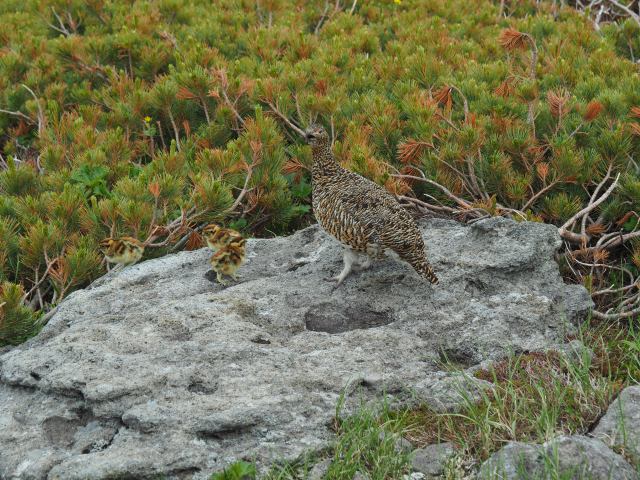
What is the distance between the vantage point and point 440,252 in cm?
526

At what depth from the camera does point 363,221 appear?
4820mm

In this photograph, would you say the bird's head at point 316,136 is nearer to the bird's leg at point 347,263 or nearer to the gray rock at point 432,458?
the bird's leg at point 347,263

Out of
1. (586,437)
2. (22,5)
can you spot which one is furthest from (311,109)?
(22,5)

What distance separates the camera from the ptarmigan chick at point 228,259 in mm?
5070

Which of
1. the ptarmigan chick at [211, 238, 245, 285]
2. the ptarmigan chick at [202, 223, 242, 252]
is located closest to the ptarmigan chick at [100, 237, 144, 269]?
the ptarmigan chick at [202, 223, 242, 252]

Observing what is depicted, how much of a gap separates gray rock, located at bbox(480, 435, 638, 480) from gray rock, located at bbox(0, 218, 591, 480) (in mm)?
586

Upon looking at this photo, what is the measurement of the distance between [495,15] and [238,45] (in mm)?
2717

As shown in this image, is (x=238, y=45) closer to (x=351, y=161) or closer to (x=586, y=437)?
(x=351, y=161)

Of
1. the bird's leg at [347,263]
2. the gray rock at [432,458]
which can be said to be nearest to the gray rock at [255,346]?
the bird's leg at [347,263]

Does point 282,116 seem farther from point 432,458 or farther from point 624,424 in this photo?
point 624,424

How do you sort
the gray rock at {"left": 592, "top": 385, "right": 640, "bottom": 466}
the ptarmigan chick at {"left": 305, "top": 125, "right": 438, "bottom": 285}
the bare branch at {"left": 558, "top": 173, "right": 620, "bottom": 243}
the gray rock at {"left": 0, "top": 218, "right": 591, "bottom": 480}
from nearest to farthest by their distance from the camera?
1. the gray rock at {"left": 592, "top": 385, "right": 640, "bottom": 466}
2. the gray rock at {"left": 0, "top": 218, "right": 591, "bottom": 480}
3. the ptarmigan chick at {"left": 305, "top": 125, "right": 438, "bottom": 285}
4. the bare branch at {"left": 558, "top": 173, "right": 620, "bottom": 243}

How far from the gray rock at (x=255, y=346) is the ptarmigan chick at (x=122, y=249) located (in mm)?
69

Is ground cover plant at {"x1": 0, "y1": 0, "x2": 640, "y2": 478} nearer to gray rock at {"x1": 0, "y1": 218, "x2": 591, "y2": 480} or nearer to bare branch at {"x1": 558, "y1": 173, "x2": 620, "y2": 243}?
bare branch at {"x1": 558, "y1": 173, "x2": 620, "y2": 243}

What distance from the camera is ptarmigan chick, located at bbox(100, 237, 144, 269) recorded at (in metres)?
5.37
